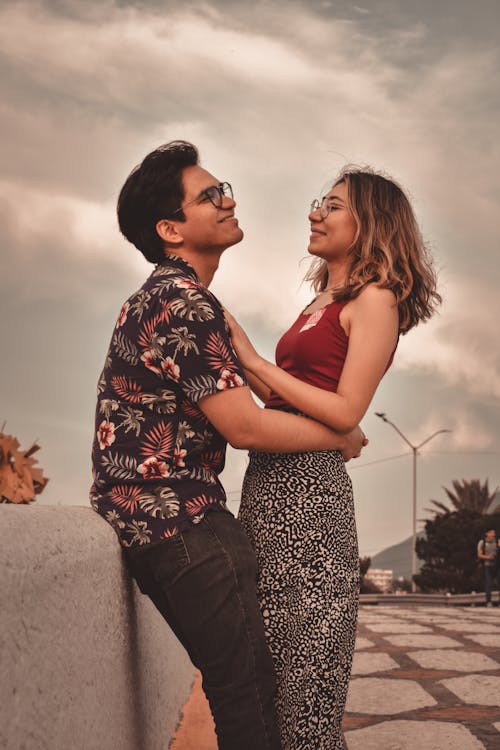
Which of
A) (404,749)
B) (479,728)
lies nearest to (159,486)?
(404,749)

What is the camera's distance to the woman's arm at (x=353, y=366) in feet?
7.65

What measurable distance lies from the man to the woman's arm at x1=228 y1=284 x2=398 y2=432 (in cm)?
6

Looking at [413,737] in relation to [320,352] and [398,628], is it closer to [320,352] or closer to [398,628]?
[320,352]

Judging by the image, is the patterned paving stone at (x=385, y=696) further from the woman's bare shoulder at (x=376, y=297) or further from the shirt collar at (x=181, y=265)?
the shirt collar at (x=181, y=265)

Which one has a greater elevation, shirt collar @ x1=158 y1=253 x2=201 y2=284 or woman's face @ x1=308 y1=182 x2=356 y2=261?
woman's face @ x1=308 y1=182 x2=356 y2=261

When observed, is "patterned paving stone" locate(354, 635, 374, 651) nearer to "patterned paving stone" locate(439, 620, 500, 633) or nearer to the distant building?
"patterned paving stone" locate(439, 620, 500, 633)

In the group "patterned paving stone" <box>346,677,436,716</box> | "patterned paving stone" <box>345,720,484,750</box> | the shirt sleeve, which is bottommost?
"patterned paving stone" <box>345,720,484,750</box>

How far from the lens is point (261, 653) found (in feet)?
7.09

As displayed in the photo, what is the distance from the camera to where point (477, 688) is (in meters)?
5.71

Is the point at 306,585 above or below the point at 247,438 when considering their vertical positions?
below

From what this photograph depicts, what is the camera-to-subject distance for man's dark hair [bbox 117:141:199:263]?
2.60 m

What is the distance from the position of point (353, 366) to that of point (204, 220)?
622 millimetres

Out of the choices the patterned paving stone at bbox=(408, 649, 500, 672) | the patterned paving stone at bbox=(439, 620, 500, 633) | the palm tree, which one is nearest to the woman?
the patterned paving stone at bbox=(408, 649, 500, 672)

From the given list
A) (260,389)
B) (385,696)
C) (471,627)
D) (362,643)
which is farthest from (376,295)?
(471,627)
